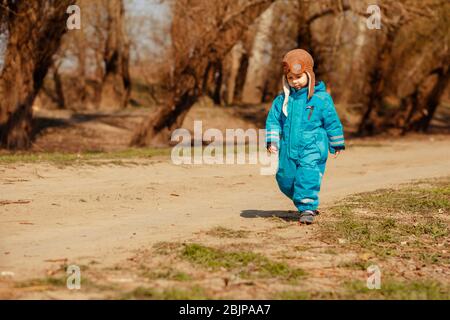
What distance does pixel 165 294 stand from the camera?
5234mm

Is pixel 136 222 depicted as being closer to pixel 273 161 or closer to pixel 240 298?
pixel 240 298

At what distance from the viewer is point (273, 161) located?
15.5 m

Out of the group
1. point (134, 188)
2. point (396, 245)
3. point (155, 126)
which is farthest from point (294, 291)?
point (155, 126)

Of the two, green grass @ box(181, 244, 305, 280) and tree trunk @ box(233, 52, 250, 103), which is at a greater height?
green grass @ box(181, 244, 305, 280)

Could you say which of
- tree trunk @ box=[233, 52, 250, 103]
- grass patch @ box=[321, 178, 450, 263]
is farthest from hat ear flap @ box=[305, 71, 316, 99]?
tree trunk @ box=[233, 52, 250, 103]

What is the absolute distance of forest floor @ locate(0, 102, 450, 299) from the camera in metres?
5.62

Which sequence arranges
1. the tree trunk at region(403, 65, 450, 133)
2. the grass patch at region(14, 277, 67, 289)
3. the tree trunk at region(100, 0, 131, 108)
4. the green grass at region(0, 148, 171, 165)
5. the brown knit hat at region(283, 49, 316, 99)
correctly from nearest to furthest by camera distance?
the grass patch at region(14, 277, 67, 289), the brown knit hat at region(283, 49, 316, 99), the green grass at region(0, 148, 171, 165), the tree trunk at region(403, 65, 450, 133), the tree trunk at region(100, 0, 131, 108)

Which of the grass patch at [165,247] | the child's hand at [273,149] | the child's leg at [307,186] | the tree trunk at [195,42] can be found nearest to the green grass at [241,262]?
the grass patch at [165,247]

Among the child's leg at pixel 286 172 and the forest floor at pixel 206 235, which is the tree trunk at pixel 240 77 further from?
the child's leg at pixel 286 172

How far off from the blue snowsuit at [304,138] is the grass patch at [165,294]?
2901 millimetres

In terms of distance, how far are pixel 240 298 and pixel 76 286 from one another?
43.2 inches

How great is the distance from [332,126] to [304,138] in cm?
33

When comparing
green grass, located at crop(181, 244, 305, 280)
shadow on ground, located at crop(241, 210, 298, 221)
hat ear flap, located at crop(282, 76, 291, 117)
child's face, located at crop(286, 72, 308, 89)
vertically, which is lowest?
shadow on ground, located at crop(241, 210, 298, 221)

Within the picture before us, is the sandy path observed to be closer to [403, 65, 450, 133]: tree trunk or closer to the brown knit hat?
the brown knit hat
